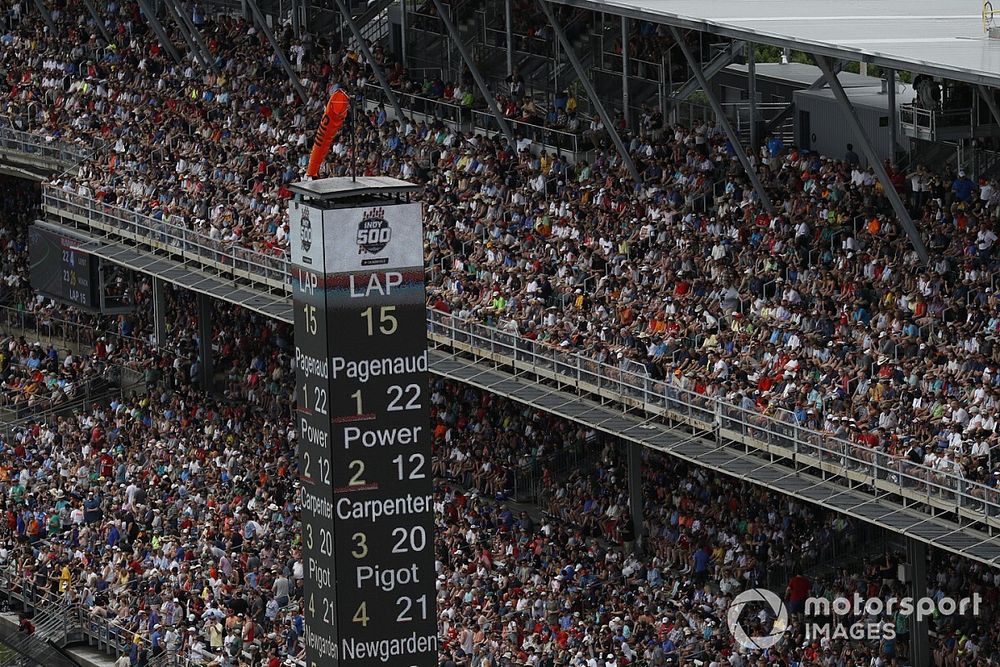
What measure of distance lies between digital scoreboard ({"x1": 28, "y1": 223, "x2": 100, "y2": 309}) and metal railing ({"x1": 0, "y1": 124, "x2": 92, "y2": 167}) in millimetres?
1544

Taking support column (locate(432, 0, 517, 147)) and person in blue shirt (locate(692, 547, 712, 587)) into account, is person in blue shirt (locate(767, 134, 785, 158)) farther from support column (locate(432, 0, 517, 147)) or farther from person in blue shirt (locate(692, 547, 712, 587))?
person in blue shirt (locate(692, 547, 712, 587))

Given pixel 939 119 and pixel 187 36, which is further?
pixel 187 36

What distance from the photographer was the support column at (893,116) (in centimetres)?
4097

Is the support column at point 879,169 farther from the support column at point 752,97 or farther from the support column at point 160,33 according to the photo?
the support column at point 160,33

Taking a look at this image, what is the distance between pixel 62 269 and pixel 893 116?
Result: 64.2ft

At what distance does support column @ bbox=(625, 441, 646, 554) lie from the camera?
1660 inches

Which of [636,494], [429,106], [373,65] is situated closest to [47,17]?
[373,65]

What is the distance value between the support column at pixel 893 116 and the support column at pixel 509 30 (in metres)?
9.89

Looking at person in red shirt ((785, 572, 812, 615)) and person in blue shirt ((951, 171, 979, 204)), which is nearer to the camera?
person in red shirt ((785, 572, 812, 615))

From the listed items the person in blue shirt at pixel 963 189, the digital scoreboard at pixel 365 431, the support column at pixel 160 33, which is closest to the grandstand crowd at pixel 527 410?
the person in blue shirt at pixel 963 189

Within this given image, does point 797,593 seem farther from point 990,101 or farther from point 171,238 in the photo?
point 171,238

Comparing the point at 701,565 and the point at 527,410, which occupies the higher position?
the point at 527,410

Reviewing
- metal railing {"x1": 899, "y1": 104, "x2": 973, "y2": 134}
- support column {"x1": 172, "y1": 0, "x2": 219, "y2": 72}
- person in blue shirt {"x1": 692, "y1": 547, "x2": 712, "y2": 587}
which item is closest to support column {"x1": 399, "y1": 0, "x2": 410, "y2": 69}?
support column {"x1": 172, "y1": 0, "x2": 219, "y2": 72}

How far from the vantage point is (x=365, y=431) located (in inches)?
1164
